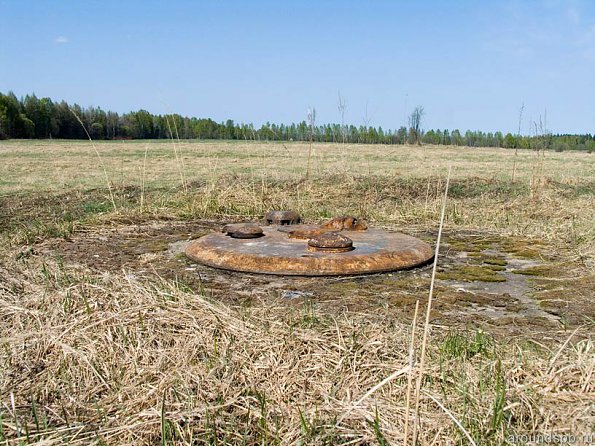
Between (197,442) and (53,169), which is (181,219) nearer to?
(197,442)

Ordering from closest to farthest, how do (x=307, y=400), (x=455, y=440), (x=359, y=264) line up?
(x=455, y=440)
(x=307, y=400)
(x=359, y=264)

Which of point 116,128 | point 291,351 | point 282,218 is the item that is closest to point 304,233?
point 282,218

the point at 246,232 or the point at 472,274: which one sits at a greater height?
the point at 246,232

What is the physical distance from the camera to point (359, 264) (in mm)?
3664

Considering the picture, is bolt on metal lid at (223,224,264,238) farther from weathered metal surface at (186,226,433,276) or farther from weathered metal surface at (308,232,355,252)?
weathered metal surface at (308,232,355,252)

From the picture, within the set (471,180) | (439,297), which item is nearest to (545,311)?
(439,297)

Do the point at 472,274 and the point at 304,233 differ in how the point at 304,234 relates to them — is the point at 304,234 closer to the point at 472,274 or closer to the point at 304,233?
the point at 304,233

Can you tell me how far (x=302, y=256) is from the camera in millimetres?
3693

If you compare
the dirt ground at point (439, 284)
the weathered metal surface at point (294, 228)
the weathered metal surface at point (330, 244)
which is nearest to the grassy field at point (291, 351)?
the dirt ground at point (439, 284)

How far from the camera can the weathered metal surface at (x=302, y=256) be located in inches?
143

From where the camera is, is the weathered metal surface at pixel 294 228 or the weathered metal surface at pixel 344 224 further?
the weathered metal surface at pixel 344 224

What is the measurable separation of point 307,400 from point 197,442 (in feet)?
1.38

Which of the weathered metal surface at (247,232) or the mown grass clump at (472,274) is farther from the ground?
the weathered metal surface at (247,232)

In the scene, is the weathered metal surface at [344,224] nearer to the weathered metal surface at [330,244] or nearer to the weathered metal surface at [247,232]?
the weathered metal surface at [247,232]
